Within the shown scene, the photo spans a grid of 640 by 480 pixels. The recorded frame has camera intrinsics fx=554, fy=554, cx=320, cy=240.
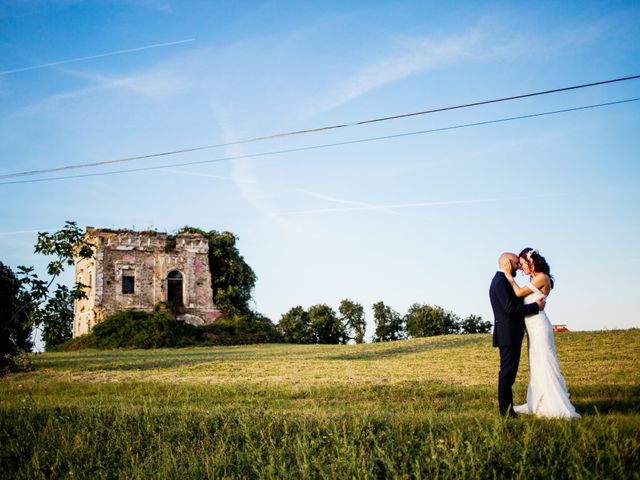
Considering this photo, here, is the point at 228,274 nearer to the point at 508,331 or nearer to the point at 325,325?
the point at 325,325

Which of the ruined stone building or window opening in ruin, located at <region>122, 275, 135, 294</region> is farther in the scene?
window opening in ruin, located at <region>122, 275, 135, 294</region>

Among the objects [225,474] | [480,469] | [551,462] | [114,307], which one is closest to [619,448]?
[551,462]

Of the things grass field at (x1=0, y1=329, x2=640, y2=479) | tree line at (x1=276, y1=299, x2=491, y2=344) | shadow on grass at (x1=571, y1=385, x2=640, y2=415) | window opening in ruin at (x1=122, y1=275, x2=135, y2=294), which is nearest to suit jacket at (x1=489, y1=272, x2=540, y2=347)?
grass field at (x1=0, y1=329, x2=640, y2=479)

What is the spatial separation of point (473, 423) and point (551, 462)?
1.53 meters

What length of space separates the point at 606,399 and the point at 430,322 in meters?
66.9

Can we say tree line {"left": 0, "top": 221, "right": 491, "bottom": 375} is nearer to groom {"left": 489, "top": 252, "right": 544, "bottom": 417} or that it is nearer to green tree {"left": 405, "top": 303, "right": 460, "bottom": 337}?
green tree {"left": 405, "top": 303, "right": 460, "bottom": 337}

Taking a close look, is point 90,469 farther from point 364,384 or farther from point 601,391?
point 601,391

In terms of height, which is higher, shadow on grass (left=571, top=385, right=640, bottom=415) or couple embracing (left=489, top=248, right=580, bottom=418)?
couple embracing (left=489, top=248, right=580, bottom=418)

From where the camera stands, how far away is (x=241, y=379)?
603 inches

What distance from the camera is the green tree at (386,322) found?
77556mm

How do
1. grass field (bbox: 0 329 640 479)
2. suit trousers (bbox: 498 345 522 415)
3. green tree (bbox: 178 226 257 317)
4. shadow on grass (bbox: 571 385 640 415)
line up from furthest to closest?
green tree (bbox: 178 226 257 317) < shadow on grass (bbox: 571 385 640 415) < suit trousers (bbox: 498 345 522 415) < grass field (bbox: 0 329 640 479)

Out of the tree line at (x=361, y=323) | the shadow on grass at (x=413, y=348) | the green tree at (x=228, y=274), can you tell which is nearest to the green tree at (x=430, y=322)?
the tree line at (x=361, y=323)

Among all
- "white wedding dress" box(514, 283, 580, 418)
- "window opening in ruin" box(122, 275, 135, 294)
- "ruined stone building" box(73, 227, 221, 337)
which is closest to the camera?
"white wedding dress" box(514, 283, 580, 418)

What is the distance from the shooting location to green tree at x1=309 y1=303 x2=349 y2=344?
74.1m
